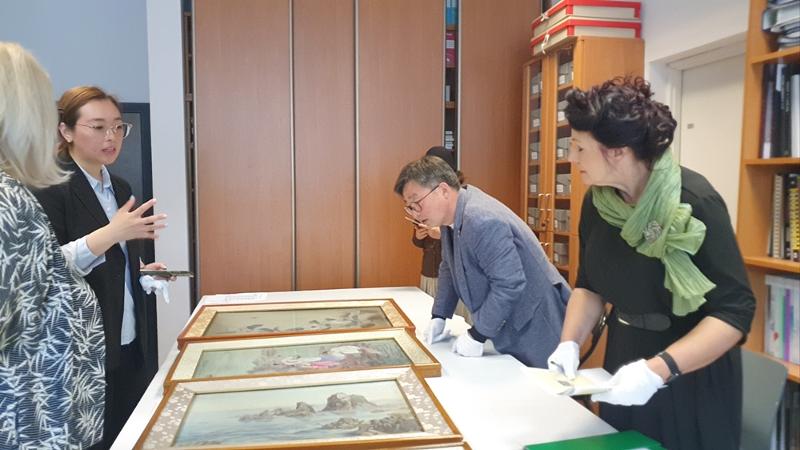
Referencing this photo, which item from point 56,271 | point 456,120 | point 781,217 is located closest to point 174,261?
point 456,120

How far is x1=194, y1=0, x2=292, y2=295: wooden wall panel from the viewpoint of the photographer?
11.0ft

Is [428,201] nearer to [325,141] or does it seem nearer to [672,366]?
[672,366]

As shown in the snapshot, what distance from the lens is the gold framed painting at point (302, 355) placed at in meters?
1.53

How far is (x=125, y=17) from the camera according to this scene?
3.59 metres

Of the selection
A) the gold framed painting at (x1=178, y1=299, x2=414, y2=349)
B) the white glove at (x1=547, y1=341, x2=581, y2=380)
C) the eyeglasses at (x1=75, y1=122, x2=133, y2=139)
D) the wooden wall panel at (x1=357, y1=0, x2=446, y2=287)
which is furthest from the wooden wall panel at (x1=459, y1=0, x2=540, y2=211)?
the white glove at (x1=547, y1=341, x2=581, y2=380)

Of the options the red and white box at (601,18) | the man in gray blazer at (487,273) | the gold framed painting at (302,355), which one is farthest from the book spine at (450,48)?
the gold framed painting at (302,355)

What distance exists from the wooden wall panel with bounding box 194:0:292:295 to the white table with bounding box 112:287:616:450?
1.70m

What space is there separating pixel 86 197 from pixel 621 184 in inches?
66.7

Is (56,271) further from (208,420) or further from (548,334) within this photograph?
(548,334)

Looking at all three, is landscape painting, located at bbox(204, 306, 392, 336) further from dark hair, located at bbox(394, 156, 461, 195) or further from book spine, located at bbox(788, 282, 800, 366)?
book spine, located at bbox(788, 282, 800, 366)

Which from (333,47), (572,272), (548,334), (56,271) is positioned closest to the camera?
(56,271)

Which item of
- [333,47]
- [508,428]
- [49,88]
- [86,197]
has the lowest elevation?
[508,428]

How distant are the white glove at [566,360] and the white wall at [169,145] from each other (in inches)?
102

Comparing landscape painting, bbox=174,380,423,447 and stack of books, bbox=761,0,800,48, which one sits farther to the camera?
stack of books, bbox=761,0,800,48
